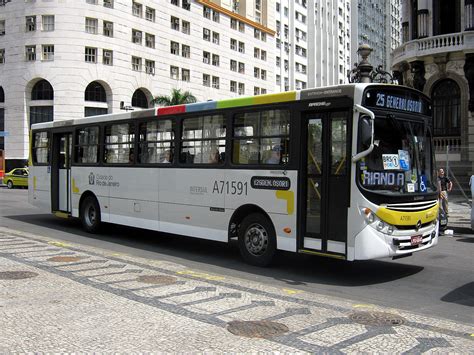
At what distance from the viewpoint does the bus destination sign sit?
8.08m

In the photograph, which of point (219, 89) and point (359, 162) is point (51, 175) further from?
point (219, 89)

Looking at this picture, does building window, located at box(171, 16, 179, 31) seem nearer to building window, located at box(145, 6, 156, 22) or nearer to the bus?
building window, located at box(145, 6, 156, 22)

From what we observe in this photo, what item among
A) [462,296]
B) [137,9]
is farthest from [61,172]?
[137,9]

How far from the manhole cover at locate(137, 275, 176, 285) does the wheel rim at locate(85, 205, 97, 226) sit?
5889mm

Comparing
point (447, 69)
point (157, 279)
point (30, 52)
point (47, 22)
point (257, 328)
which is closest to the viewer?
point (257, 328)

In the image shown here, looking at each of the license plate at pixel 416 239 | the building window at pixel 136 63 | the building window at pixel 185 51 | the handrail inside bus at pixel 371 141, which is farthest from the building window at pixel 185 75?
the license plate at pixel 416 239

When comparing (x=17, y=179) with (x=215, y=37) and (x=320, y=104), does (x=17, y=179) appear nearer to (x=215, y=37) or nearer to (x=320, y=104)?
(x=320, y=104)

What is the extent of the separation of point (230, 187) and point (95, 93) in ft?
150

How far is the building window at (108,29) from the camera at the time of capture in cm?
5175

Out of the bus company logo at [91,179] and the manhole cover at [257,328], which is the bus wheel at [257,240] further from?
the bus company logo at [91,179]

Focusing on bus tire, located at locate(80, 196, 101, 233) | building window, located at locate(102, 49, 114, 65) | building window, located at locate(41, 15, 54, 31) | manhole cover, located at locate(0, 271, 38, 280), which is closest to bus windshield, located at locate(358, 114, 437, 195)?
manhole cover, located at locate(0, 271, 38, 280)

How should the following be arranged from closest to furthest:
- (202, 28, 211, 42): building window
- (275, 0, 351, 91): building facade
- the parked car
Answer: the parked car
(202, 28, 211, 42): building window
(275, 0, 351, 91): building facade

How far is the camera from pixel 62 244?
11.4 meters

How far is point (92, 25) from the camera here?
51.0 metres
